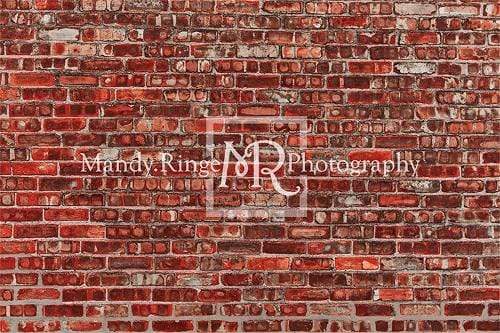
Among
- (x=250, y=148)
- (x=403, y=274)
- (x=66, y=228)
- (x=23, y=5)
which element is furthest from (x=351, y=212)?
(x=23, y=5)

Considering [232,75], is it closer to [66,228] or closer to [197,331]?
[66,228]

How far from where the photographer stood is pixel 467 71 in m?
2.54

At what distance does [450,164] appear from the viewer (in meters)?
2.53

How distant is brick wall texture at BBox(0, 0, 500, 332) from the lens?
2484 millimetres

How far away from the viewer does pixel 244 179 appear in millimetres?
2521

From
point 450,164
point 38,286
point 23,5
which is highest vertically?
point 23,5

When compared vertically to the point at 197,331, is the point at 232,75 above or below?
above

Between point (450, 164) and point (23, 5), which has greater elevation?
point (23, 5)

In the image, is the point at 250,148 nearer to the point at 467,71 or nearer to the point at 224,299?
the point at 224,299

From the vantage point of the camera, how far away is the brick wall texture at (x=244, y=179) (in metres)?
2.48

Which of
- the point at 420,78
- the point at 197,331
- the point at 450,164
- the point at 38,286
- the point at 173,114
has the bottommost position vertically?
the point at 197,331

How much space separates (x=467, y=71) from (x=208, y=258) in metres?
1.47

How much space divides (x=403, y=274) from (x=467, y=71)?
3.22ft

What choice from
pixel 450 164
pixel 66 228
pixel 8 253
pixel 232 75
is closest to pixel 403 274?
pixel 450 164
